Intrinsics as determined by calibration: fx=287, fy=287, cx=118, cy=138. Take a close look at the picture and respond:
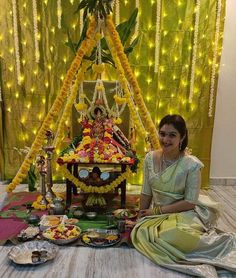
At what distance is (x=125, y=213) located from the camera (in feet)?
9.07

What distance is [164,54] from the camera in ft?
12.1

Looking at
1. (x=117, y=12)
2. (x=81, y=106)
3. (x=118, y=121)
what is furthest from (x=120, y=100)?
(x=117, y=12)

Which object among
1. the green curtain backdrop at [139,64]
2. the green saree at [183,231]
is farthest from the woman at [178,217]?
the green curtain backdrop at [139,64]

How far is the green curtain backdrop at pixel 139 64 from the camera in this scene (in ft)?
11.8

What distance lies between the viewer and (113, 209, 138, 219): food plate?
8.93 feet

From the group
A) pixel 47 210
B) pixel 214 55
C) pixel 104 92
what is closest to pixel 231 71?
pixel 214 55

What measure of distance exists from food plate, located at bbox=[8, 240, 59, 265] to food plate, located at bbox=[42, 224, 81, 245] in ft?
0.29

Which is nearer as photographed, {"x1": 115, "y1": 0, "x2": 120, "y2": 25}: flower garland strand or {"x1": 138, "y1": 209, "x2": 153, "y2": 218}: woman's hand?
{"x1": 138, "y1": 209, "x2": 153, "y2": 218}: woman's hand

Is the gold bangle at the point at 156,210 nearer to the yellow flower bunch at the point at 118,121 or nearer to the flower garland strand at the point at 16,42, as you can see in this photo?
the yellow flower bunch at the point at 118,121

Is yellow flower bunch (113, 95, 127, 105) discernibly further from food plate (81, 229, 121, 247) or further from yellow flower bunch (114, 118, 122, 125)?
food plate (81, 229, 121, 247)

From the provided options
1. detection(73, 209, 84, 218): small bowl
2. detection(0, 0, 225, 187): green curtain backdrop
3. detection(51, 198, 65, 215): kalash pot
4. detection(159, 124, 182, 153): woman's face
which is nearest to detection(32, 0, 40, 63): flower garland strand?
detection(0, 0, 225, 187): green curtain backdrop

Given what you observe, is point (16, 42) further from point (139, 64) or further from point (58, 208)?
point (58, 208)

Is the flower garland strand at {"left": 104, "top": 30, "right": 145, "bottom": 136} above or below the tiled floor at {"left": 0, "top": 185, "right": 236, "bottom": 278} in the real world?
above

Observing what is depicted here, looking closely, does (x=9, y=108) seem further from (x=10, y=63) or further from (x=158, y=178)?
(x=158, y=178)
